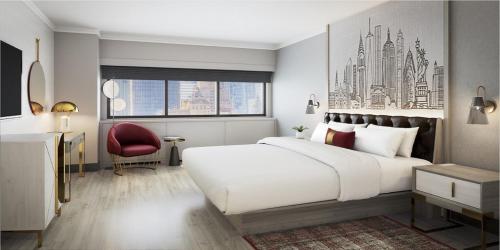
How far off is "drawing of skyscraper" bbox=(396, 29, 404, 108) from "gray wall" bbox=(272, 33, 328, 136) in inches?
58.6

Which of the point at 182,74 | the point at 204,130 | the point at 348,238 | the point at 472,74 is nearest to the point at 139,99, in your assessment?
the point at 182,74

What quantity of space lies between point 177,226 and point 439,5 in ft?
11.1

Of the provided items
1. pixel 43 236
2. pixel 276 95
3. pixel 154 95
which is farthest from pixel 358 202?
pixel 154 95

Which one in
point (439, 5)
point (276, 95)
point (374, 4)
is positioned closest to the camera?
point (439, 5)

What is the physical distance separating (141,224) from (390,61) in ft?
10.9

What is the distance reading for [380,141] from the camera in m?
3.73

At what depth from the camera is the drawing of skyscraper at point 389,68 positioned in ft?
13.6

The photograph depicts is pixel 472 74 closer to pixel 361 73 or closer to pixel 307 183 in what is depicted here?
pixel 361 73

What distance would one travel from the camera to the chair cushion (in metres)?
5.40

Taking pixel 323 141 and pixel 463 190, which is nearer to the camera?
pixel 463 190

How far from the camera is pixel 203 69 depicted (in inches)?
275

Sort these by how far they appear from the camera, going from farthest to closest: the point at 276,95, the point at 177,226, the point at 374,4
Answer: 1. the point at 276,95
2. the point at 374,4
3. the point at 177,226

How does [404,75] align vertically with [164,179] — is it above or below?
above

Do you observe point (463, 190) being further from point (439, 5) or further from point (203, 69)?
point (203, 69)
